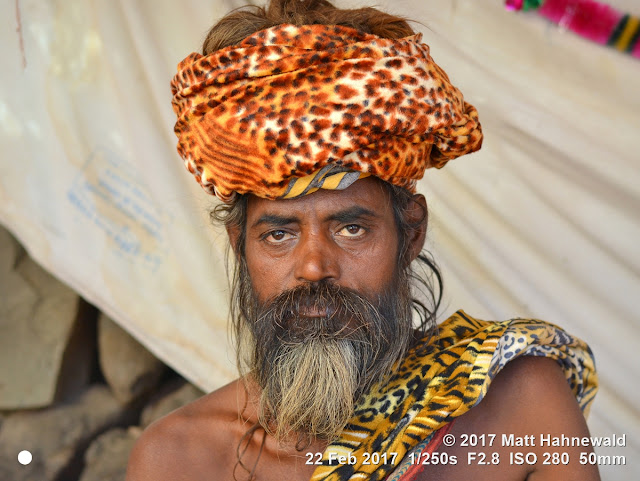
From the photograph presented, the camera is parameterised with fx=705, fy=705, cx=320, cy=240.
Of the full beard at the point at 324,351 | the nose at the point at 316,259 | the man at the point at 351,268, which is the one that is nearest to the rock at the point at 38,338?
the man at the point at 351,268

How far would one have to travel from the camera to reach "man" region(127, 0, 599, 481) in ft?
5.41

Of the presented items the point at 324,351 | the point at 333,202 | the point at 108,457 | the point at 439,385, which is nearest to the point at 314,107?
the point at 333,202

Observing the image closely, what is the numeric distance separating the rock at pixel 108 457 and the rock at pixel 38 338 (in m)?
0.32

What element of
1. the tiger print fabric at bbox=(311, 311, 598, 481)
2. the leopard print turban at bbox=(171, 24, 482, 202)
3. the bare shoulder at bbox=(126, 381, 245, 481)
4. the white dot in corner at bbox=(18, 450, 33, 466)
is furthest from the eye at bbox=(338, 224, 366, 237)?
the white dot in corner at bbox=(18, 450, 33, 466)

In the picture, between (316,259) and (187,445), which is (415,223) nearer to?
(316,259)

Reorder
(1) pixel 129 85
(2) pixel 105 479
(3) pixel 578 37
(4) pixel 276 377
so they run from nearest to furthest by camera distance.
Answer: (4) pixel 276 377
(3) pixel 578 37
(1) pixel 129 85
(2) pixel 105 479

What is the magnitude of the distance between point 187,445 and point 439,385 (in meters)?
0.75

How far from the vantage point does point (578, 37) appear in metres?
2.24

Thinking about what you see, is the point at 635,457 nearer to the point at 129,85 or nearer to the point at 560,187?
the point at 560,187

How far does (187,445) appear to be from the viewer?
6.56 feet

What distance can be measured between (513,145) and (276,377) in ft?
4.21

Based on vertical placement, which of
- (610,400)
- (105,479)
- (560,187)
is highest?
(560,187)

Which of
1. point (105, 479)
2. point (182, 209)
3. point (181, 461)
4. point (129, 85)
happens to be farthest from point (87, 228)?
point (181, 461)

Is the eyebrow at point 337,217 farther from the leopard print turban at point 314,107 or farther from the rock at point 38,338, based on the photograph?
the rock at point 38,338
